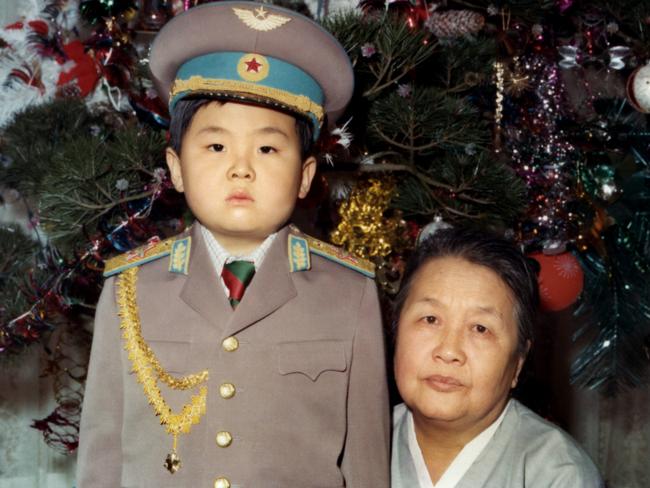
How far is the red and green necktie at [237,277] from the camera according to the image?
4.79 feet

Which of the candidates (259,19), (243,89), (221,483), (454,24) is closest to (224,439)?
(221,483)

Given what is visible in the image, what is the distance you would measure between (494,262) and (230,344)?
1.71 ft

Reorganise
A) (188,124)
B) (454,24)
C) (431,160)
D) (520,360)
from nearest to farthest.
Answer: (188,124)
(520,360)
(454,24)
(431,160)

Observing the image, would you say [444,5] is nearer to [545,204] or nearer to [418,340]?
[545,204]

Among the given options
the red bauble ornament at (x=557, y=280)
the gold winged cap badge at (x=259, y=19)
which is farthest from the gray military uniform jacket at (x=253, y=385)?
the red bauble ornament at (x=557, y=280)

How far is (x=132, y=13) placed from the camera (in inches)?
73.6

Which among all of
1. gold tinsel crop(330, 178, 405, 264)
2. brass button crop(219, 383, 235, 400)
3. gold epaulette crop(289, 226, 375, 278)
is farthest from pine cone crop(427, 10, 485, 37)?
brass button crop(219, 383, 235, 400)

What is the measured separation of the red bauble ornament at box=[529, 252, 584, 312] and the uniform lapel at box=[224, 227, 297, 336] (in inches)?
26.4

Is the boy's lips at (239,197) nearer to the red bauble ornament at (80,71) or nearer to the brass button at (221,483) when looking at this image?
the brass button at (221,483)

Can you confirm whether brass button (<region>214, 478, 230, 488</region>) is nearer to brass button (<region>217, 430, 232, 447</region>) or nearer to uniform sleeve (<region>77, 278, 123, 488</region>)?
brass button (<region>217, 430, 232, 447</region>)

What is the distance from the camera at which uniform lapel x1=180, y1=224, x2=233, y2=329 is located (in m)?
1.43

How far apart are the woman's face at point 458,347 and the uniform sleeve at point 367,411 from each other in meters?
0.05

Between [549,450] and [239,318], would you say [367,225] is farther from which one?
[549,450]

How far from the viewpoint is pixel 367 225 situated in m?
1.88
